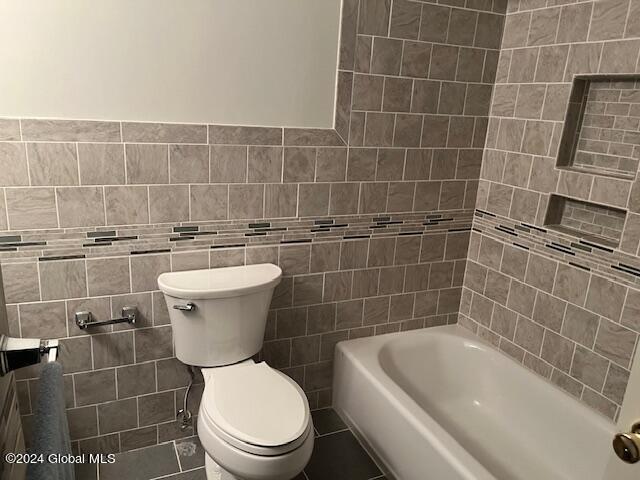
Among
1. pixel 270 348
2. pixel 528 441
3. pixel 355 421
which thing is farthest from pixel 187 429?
pixel 528 441

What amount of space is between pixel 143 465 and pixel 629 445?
188cm

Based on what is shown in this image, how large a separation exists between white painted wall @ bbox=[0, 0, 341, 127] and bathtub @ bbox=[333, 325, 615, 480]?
1194mm

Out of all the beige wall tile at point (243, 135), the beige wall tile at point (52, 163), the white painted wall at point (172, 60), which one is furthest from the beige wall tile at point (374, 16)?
the beige wall tile at point (52, 163)

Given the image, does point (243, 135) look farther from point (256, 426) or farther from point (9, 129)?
point (256, 426)

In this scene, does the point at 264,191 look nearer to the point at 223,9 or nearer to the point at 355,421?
the point at 223,9

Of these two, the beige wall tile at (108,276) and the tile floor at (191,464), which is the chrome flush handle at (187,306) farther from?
the tile floor at (191,464)

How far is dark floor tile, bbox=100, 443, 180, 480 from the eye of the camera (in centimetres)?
205

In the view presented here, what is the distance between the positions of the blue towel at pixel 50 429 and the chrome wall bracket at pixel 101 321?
1.26 meters

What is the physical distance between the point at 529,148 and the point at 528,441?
4.33 feet

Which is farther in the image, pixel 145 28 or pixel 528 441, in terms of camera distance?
pixel 528 441

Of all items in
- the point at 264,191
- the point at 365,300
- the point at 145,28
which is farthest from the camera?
the point at 365,300

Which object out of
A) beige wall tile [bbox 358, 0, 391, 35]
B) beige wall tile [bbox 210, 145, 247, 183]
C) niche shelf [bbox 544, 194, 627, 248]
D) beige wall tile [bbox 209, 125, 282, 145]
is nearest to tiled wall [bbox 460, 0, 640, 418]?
niche shelf [bbox 544, 194, 627, 248]

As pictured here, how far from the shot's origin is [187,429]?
2283 mm

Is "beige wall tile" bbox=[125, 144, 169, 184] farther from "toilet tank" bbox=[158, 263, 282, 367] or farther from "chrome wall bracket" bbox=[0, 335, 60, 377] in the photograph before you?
"chrome wall bracket" bbox=[0, 335, 60, 377]
